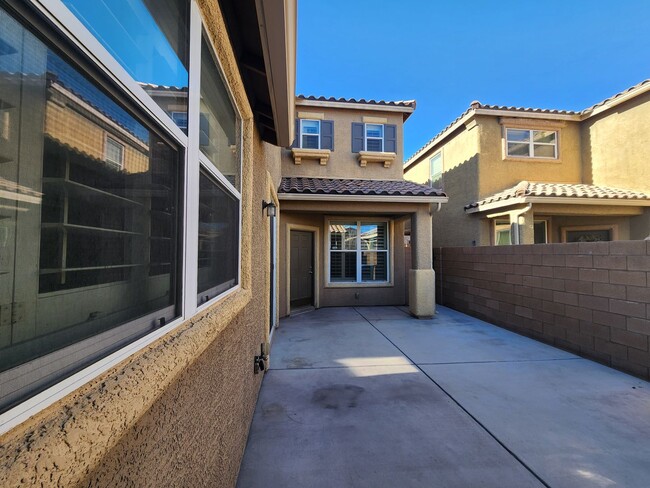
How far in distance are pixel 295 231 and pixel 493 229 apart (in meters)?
6.75

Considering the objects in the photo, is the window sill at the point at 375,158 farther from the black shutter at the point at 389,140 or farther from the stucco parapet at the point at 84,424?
the stucco parapet at the point at 84,424

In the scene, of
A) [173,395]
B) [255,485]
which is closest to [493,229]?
[255,485]

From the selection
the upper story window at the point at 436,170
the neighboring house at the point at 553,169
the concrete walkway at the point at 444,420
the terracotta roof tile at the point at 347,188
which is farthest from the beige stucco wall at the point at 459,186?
the concrete walkway at the point at 444,420

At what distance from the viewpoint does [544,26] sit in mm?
8367

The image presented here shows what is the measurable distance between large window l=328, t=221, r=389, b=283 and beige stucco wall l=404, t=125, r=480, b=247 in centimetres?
335

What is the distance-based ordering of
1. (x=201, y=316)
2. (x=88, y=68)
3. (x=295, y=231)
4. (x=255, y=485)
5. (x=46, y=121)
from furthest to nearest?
(x=295, y=231), (x=255, y=485), (x=201, y=316), (x=88, y=68), (x=46, y=121)

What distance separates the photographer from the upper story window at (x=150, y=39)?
877 millimetres

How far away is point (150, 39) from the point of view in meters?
1.15

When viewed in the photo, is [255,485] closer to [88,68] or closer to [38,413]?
[38,413]

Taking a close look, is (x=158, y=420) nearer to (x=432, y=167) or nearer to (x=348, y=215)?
(x=348, y=215)

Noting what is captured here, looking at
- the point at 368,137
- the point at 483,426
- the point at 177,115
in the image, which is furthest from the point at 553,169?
the point at 177,115

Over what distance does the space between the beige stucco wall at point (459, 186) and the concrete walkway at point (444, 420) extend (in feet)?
20.3

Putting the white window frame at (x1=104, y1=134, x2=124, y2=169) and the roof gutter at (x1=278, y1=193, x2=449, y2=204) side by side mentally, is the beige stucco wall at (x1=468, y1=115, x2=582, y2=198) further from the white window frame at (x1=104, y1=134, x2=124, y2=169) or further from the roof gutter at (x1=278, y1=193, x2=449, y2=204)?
the white window frame at (x1=104, y1=134, x2=124, y2=169)

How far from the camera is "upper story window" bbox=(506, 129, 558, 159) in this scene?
1089 centimetres
